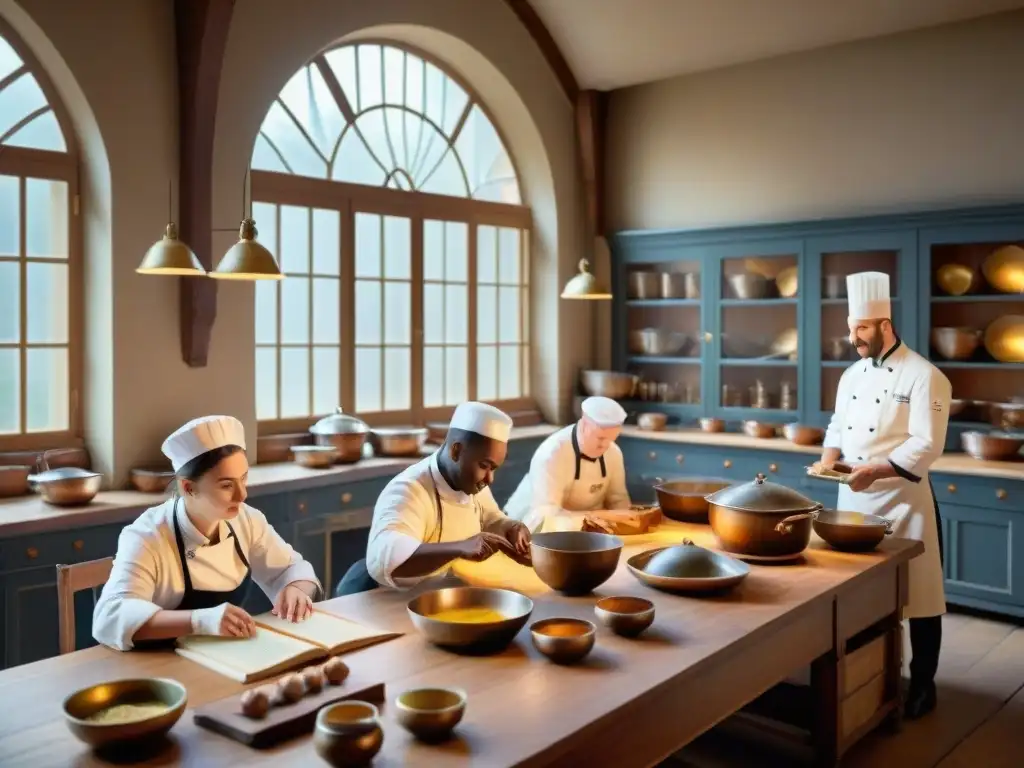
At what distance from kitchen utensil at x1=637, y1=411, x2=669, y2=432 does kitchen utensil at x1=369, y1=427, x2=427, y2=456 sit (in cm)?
174

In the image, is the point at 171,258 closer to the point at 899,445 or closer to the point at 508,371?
the point at 899,445

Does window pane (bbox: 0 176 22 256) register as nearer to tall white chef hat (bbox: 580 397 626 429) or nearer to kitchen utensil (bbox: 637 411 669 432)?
tall white chef hat (bbox: 580 397 626 429)

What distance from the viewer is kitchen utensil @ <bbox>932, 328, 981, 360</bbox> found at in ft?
18.3

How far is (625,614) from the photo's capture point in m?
2.43

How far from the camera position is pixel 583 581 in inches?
108

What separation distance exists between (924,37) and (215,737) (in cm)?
567

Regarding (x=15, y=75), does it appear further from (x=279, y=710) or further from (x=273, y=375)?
(x=279, y=710)

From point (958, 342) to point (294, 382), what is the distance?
12.3 feet

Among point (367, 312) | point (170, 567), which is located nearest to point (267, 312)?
point (367, 312)

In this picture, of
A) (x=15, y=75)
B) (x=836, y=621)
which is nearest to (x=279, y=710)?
(x=836, y=621)

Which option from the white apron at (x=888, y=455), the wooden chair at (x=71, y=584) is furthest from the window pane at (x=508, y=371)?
the wooden chair at (x=71, y=584)

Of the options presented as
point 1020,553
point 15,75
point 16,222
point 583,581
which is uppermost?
point 15,75

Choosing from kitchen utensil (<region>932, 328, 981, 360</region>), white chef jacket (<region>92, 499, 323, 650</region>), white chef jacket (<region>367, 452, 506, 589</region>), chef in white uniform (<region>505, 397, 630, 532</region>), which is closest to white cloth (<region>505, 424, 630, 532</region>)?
chef in white uniform (<region>505, 397, 630, 532</region>)

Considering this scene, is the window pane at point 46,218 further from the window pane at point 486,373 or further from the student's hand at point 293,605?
the window pane at point 486,373
